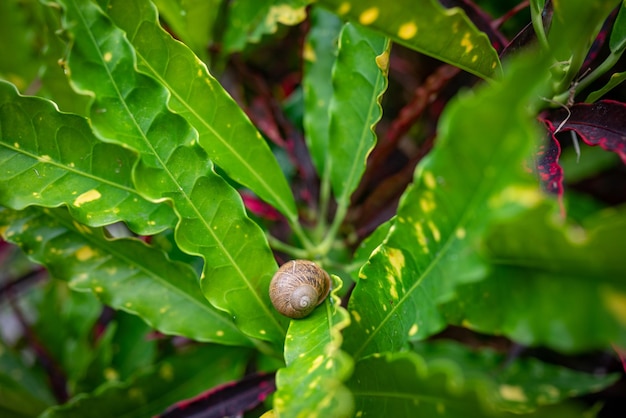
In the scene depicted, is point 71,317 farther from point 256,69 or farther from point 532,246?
point 532,246

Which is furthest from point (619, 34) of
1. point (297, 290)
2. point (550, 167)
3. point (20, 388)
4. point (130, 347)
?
point (20, 388)

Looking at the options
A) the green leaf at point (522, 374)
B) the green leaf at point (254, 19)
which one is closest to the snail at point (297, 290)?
the green leaf at point (522, 374)

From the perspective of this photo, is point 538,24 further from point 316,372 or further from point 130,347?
point 130,347

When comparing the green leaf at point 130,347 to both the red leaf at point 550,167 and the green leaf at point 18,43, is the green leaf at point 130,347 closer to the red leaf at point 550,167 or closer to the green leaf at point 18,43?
the green leaf at point 18,43

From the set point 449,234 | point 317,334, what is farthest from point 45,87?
point 449,234

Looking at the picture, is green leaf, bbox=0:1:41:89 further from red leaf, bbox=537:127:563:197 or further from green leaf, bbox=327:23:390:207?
red leaf, bbox=537:127:563:197
